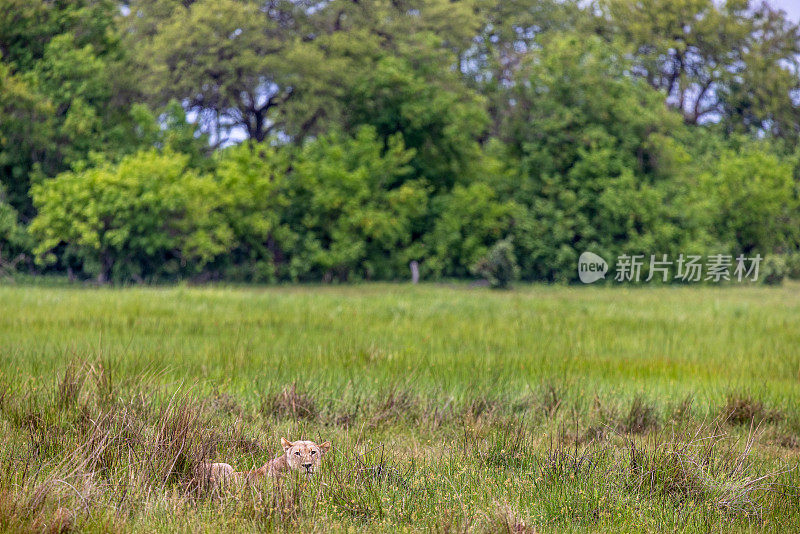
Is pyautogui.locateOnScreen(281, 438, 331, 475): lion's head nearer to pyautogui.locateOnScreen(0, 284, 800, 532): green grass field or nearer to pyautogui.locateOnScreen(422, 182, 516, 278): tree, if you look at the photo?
pyautogui.locateOnScreen(0, 284, 800, 532): green grass field

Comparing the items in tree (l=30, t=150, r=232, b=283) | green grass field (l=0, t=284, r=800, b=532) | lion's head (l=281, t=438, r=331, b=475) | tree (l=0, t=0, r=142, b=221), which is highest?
tree (l=0, t=0, r=142, b=221)

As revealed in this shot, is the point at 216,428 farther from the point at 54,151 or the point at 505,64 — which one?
the point at 505,64

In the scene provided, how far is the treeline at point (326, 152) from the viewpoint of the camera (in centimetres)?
2775

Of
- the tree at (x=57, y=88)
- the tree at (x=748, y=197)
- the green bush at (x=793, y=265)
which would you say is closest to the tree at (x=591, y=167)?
the tree at (x=748, y=197)

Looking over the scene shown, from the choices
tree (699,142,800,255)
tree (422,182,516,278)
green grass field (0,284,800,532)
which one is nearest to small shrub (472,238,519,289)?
tree (422,182,516,278)

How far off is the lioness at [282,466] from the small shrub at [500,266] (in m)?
22.8

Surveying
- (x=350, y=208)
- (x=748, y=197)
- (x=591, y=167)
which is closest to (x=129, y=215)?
(x=350, y=208)

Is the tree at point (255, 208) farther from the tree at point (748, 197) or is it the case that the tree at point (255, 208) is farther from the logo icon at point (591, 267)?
the tree at point (748, 197)

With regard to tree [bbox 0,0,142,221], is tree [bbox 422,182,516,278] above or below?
below

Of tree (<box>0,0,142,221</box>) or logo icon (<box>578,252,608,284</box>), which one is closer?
tree (<box>0,0,142,221</box>)

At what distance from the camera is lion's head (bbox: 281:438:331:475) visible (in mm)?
3973

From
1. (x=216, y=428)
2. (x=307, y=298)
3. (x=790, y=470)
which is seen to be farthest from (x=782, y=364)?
(x=307, y=298)

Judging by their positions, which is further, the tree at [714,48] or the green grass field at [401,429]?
the tree at [714,48]

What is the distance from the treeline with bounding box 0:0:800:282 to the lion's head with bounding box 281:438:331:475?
2299 centimetres
